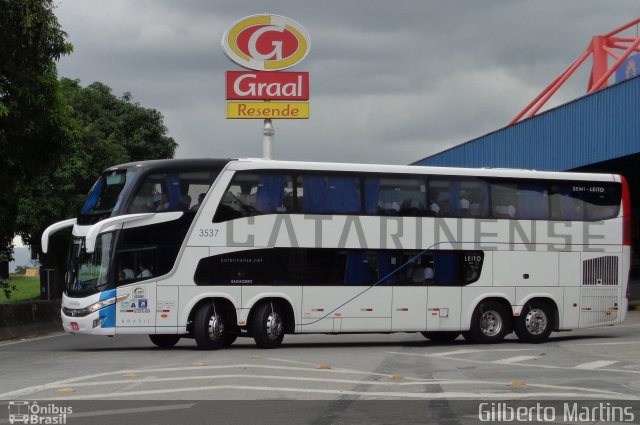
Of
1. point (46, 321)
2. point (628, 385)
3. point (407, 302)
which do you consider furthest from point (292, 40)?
point (628, 385)

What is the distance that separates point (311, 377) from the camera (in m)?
14.3

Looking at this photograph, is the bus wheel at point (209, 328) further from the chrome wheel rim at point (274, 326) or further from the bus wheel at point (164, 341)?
the bus wheel at point (164, 341)

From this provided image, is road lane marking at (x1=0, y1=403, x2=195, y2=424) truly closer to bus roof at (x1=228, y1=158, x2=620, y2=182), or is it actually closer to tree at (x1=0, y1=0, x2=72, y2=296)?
bus roof at (x1=228, y1=158, x2=620, y2=182)

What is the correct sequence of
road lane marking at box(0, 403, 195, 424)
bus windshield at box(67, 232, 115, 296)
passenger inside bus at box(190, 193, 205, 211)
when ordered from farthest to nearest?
passenger inside bus at box(190, 193, 205, 211)
bus windshield at box(67, 232, 115, 296)
road lane marking at box(0, 403, 195, 424)

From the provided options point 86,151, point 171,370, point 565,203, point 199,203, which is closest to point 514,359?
point 565,203

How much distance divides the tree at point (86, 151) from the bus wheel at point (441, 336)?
43.9 feet

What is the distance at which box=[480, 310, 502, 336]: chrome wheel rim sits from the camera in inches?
864

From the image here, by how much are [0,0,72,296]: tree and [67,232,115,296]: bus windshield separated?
347 centimetres

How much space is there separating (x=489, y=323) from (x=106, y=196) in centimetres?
918

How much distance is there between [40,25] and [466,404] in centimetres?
1407

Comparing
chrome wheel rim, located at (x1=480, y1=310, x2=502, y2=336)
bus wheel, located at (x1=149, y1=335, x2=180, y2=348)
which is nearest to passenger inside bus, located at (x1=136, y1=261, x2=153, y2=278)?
bus wheel, located at (x1=149, y1=335, x2=180, y2=348)

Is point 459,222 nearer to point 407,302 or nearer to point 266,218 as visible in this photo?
point 407,302

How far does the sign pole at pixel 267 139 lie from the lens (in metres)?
33.5

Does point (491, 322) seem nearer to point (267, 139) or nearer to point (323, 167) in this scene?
point (323, 167)
